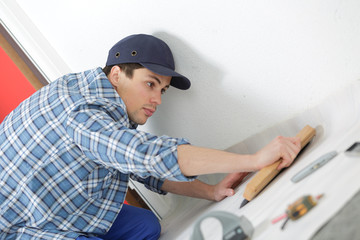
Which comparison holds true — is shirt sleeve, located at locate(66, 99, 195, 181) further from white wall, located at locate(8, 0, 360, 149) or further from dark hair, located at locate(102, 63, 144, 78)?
white wall, located at locate(8, 0, 360, 149)

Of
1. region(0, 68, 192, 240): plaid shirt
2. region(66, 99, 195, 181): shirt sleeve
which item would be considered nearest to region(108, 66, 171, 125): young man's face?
region(0, 68, 192, 240): plaid shirt

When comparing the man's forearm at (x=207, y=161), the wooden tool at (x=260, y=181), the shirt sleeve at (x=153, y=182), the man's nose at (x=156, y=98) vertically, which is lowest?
the shirt sleeve at (x=153, y=182)

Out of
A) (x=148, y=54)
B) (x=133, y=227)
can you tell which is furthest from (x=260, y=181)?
(x=133, y=227)

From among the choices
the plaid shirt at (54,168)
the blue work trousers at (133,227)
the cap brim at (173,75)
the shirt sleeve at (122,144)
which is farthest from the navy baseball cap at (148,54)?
the blue work trousers at (133,227)

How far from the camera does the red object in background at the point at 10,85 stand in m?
1.54

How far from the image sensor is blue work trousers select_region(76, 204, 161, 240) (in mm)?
1255

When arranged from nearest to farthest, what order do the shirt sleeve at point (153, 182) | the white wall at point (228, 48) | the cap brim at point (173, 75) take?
the white wall at point (228, 48), the cap brim at point (173, 75), the shirt sleeve at point (153, 182)

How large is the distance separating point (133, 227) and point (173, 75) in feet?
2.07

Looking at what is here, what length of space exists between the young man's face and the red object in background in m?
0.64

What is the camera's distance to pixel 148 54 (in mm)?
1101

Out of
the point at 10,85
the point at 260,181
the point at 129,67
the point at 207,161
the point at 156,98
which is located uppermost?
the point at 10,85

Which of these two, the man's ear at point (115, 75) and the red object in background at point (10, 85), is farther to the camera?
the red object in background at point (10, 85)

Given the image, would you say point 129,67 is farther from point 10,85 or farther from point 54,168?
point 10,85

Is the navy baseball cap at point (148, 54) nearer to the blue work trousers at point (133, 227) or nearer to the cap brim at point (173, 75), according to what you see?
the cap brim at point (173, 75)
